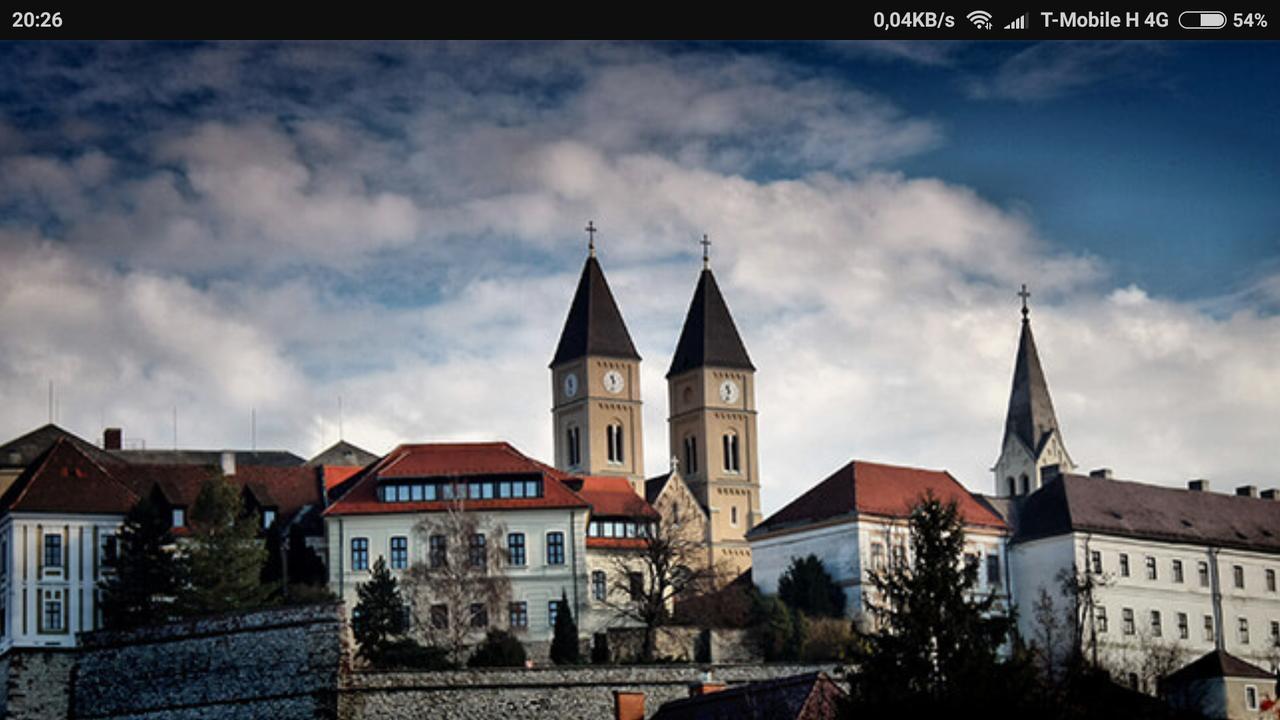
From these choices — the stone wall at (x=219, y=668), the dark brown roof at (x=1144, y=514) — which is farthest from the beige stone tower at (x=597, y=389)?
the stone wall at (x=219, y=668)

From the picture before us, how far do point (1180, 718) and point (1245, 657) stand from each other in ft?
91.7

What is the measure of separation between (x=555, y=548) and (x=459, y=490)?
162 inches

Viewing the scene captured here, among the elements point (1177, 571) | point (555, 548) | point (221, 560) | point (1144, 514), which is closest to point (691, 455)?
point (1144, 514)

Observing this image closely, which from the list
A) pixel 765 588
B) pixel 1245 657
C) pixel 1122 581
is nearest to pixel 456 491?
pixel 765 588

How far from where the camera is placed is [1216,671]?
72625 mm

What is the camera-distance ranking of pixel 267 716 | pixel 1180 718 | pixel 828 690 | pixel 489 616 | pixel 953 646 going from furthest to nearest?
pixel 489 616
pixel 1180 718
pixel 267 716
pixel 828 690
pixel 953 646

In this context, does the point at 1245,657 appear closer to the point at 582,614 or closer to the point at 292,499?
the point at 582,614

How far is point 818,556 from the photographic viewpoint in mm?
83000

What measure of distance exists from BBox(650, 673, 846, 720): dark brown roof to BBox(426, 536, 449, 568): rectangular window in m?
29.9

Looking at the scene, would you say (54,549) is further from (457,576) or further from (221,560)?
(457,576)

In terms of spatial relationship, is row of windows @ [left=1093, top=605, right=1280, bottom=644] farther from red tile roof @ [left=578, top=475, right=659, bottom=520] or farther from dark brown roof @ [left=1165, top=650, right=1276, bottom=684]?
red tile roof @ [left=578, top=475, right=659, bottom=520]

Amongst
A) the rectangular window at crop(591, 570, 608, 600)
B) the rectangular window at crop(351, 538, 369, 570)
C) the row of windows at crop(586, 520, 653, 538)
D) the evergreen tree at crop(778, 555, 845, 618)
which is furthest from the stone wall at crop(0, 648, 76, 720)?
the evergreen tree at crop(778, 555, 845, 618)

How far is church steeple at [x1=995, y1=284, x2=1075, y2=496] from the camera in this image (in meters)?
106

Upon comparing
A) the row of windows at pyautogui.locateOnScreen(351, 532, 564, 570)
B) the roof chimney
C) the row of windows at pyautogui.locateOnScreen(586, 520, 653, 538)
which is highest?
the row of windows at pyautogui.locateOnScreen(586, 520, 653, 538)
